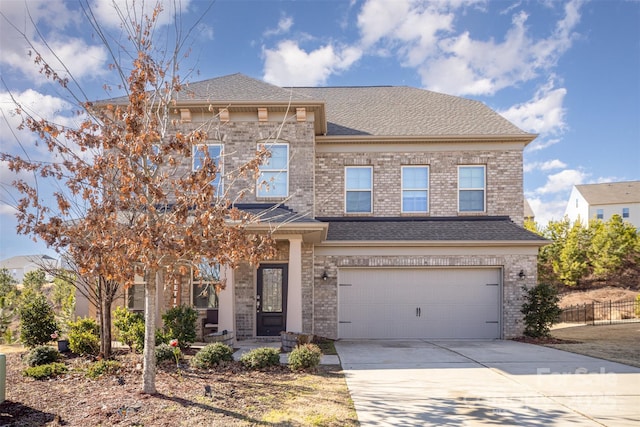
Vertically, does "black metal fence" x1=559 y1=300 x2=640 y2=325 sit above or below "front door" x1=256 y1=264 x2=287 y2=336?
below

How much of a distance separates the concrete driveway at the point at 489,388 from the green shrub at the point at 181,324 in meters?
3.61

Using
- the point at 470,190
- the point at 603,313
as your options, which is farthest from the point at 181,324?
the point at 603,313

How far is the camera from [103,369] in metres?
8.42

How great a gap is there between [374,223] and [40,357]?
10.0 m

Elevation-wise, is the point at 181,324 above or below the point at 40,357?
above

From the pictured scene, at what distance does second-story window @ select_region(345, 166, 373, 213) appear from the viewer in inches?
616

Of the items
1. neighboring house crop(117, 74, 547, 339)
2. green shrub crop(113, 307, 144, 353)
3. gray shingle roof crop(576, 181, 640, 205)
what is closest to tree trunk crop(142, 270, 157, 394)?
green shrub crop(113, 307, 144, 353)

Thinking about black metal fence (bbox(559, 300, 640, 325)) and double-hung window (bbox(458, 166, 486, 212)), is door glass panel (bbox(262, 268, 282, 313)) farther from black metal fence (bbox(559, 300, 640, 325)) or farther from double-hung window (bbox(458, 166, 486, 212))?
black metal fence (bbox(559, 300, 640, 325))

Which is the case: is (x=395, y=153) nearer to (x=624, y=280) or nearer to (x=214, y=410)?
(x=214, y=410)

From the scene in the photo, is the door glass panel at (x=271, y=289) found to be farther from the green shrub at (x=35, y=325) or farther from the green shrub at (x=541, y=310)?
the green shrub at (x=541, y=310)

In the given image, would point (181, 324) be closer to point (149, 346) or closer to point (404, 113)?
point (149, 346)

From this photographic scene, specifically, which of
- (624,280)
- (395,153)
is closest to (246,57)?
(395,153)

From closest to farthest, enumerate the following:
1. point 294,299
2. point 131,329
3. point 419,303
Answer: point 131,329, point 294,299, point 419,303

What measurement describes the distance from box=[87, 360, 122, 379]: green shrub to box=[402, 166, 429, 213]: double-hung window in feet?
33.6
